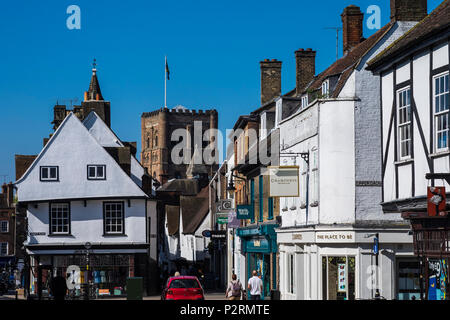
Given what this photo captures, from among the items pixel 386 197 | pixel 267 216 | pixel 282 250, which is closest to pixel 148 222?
pixel 267 216

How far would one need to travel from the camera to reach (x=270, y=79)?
140 feet

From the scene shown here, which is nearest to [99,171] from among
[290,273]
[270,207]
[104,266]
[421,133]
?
[104,266]

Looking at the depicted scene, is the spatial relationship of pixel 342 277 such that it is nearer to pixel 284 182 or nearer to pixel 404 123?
pixel 284 182

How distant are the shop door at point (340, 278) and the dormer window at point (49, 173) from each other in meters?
24.0

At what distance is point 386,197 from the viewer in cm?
2020

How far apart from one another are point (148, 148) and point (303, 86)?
12718 centimetres

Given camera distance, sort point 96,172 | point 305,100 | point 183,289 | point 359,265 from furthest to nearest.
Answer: point 96,172 < point 305,100 < point 183,289 < point 359,265

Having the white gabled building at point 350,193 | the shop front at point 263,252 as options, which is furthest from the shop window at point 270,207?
the white gabled building at point 350,193

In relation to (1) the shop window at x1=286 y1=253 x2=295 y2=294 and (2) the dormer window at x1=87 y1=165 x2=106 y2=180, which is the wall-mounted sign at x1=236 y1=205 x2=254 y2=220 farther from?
(2) the dormer window at x1=87 y1=165 x2=106 y2=180

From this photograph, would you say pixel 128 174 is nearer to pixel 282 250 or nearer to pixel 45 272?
pixel 45 272

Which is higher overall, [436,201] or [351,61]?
[351,61]

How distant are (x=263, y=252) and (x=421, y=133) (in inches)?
735

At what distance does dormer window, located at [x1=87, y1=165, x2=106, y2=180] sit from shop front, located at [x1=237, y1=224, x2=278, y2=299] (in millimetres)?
9156

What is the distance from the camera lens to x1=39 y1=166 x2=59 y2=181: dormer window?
46.1 m
